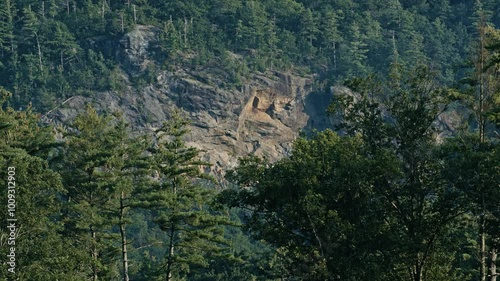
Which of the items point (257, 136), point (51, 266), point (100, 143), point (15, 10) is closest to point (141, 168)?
point (100, 143)

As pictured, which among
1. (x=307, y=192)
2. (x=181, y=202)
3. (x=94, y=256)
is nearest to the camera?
(x=307, y=192)

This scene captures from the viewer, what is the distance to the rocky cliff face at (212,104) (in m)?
115

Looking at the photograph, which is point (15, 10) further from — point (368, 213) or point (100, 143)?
point (368, 213)

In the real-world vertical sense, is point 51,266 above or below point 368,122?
below

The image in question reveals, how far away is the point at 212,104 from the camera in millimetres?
117562

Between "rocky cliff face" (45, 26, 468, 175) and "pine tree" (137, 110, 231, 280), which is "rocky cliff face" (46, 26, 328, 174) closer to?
"rocky cliff face" (45, 26, 468, 175)

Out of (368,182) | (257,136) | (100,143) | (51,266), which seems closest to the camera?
(368,182)

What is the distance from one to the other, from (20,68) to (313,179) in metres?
86.3

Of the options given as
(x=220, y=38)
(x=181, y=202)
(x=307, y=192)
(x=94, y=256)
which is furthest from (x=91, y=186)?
(x=220, y=38)

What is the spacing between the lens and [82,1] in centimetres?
12725

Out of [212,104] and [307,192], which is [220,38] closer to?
[212,104]

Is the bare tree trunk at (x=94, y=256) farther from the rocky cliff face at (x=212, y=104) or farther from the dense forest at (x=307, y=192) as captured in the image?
the rocky cliff face at (x=212, y=104)

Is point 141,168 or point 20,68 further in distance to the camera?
point 20,68

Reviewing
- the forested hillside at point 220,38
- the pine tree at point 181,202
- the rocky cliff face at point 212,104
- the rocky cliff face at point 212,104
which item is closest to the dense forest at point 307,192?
the pine tree at point 181,202
